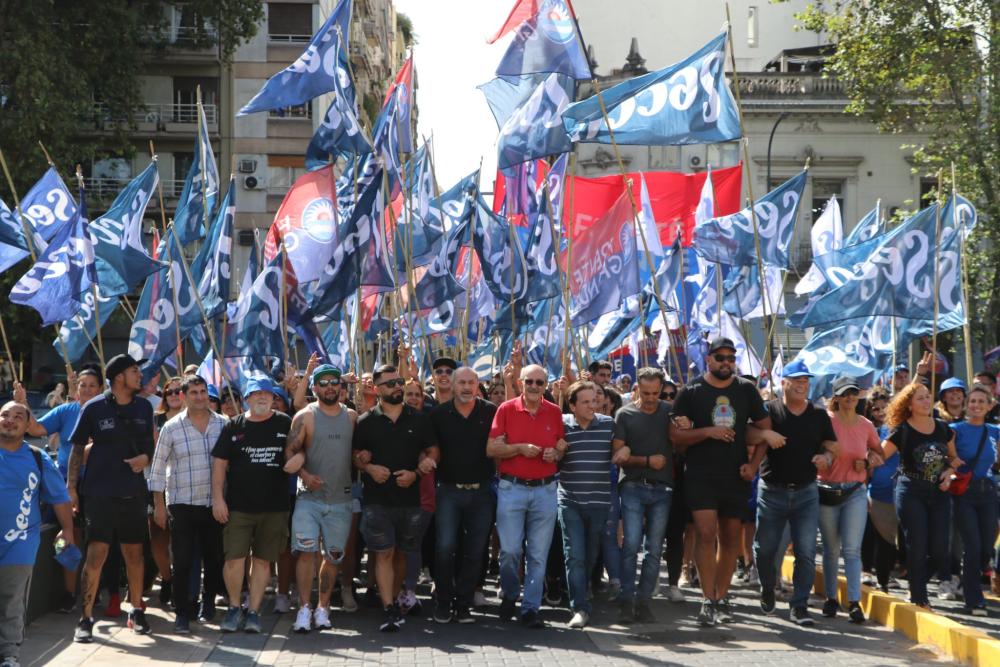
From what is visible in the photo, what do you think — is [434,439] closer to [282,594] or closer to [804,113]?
[282,594]

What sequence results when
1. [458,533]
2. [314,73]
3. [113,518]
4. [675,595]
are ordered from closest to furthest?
[113,518], [458,533], [675,595], [314,73]

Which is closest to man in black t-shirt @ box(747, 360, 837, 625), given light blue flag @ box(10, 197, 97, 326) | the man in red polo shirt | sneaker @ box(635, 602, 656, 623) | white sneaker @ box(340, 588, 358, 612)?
sneaker @ box(635, 602, 656, 623)

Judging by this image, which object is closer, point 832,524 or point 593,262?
point 832,524

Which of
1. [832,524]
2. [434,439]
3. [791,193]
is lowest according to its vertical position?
[832,524]

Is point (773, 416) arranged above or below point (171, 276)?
below

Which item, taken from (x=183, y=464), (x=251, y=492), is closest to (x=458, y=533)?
(x=251, y=492)

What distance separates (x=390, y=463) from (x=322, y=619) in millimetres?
1182

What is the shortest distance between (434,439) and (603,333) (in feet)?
31.3

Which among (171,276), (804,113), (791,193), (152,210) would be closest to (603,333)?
(791,193)

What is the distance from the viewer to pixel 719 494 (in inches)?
395

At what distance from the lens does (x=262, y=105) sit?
43.7 ft

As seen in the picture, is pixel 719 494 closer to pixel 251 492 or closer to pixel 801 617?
pixel 801 617

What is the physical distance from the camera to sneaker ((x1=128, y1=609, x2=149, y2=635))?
9.79 metres

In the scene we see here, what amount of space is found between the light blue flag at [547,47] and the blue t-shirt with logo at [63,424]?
5009 millimetres
